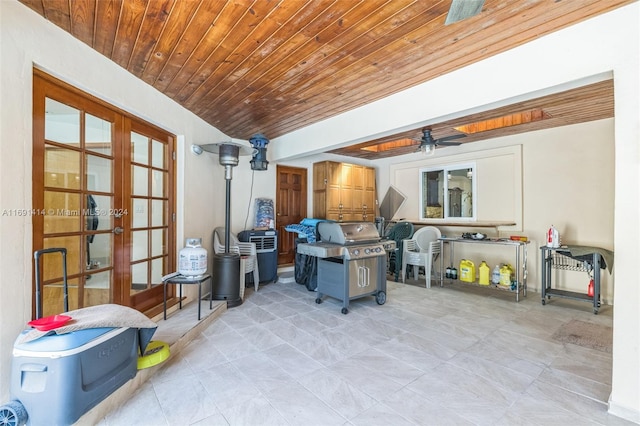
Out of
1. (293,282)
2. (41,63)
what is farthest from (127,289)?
(293,282)

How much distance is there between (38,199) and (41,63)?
35.4 inches

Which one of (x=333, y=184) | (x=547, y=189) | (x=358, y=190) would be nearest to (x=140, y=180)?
(x=333, y=184)

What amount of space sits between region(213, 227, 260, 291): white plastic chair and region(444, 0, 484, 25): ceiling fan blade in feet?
12.7

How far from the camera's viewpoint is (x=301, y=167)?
6.20 m

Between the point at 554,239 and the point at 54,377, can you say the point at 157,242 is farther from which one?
the point at 554,239

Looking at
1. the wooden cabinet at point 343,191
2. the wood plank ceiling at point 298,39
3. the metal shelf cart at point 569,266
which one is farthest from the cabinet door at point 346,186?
the metal shelf cart at point 569,266

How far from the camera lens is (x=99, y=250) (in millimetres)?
2551

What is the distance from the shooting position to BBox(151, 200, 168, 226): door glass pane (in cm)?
327

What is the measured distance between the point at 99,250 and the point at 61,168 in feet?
2.52

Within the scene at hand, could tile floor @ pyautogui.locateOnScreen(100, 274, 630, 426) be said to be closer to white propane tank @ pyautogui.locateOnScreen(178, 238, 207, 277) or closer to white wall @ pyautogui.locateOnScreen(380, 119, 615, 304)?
white propane tank @ pyautogui.locateOnScreen(178, 238, 207, 277)

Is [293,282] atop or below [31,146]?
below

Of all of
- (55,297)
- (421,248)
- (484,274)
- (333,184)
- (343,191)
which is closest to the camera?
(55,297)

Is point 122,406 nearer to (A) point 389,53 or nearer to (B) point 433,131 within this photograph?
(A) point 389,53

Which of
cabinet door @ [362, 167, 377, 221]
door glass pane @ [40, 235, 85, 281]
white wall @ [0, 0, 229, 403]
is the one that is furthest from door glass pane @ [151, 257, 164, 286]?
cabinet door @ [362, 167, 377, 221]
